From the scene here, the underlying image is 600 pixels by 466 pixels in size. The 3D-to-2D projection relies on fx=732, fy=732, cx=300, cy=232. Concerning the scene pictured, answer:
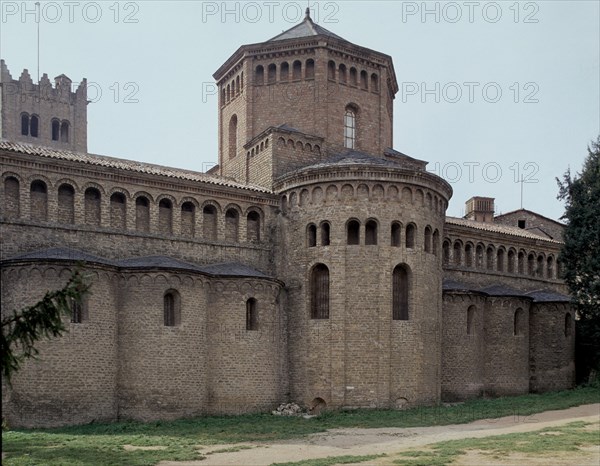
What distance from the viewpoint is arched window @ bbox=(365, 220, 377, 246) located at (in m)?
29.4

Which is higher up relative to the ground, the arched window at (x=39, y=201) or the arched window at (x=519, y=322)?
the arched window at (x=39, y=201)

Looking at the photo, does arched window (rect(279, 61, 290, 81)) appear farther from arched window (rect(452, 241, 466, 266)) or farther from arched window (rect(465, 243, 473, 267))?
arched window (rect(465, 243, 473, 267))

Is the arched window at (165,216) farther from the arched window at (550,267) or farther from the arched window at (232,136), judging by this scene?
the arched window at (550,267)

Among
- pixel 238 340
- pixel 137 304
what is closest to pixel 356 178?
pixel 238 340

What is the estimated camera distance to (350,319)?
28.6 meters

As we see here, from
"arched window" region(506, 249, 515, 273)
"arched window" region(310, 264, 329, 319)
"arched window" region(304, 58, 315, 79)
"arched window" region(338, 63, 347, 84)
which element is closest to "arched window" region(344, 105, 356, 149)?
"arched window" region(338, 63, 347, 84)

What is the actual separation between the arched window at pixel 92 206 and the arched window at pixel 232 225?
5.39 m

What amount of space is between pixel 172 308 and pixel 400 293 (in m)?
9.25

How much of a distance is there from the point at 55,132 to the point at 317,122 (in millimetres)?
36827

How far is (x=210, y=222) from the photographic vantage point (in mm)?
30000

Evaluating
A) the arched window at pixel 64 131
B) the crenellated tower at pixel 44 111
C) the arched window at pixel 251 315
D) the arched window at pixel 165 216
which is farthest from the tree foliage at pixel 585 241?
the arched window at pixel 64 131

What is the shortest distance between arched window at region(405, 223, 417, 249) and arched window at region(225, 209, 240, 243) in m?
7.01

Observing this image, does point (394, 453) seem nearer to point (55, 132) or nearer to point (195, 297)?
point (195, 297)

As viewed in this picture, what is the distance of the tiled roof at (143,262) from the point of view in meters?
24.6
